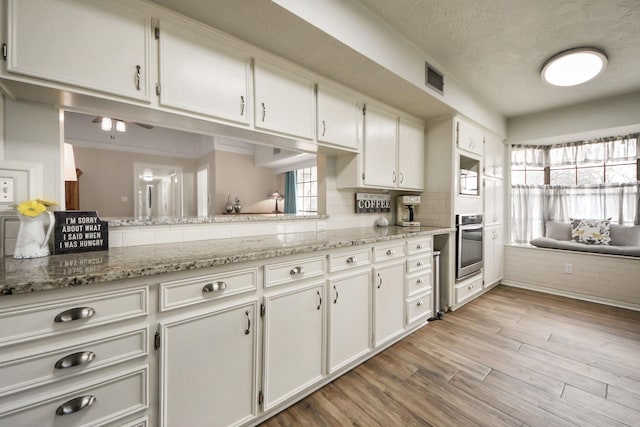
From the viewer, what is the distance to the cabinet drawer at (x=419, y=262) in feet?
7.54

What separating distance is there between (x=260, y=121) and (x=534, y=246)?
424 centimetres

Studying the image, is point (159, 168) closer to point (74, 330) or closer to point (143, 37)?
point (143, 37)

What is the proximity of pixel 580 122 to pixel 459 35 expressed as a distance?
2530 mm

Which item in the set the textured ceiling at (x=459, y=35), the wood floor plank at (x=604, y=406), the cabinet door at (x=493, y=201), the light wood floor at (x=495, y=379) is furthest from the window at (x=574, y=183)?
the wood floor plank at (x=604, y=406)

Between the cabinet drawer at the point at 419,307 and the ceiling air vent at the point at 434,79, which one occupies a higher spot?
the ceiling air vent at the point at 434,79

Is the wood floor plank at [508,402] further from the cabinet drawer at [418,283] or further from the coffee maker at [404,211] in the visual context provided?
the coffee maker at [404,211]

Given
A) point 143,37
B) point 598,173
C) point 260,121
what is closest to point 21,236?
point 143,37

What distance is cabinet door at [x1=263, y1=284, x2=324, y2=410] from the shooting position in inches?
53.9

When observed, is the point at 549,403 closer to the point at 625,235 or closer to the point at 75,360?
the point at 75,360

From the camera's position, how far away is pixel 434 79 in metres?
2.37

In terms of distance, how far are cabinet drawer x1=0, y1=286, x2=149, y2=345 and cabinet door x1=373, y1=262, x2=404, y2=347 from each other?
149 cm

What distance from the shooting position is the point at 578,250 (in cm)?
335

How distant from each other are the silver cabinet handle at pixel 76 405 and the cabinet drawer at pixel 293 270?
731 millimetres

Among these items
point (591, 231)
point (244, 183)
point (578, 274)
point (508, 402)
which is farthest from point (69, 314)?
point (244, 183)
